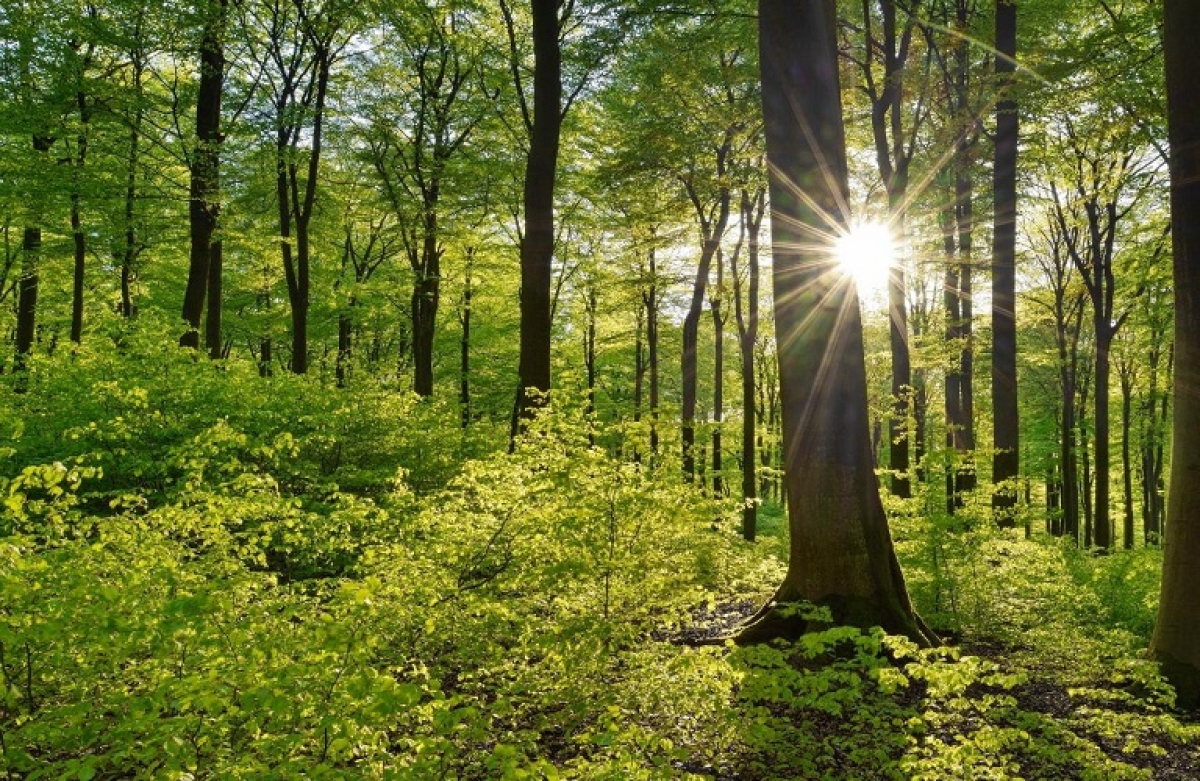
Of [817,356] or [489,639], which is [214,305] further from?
[817,356]

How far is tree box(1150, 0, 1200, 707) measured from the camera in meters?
6.00

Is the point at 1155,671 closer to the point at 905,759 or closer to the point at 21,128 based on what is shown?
the point at 905,759

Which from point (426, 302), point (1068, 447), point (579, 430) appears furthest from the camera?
point (426, 302)

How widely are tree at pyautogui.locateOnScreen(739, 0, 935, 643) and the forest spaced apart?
0.04 metres

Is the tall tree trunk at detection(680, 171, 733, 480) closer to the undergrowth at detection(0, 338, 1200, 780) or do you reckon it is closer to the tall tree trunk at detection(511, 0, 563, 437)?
the tall tree trunk at detection(511, 0, 563, 437)

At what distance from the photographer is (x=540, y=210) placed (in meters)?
10.1

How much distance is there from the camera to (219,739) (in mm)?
3318

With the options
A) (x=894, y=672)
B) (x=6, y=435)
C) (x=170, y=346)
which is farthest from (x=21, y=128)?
(x=894, y=672)

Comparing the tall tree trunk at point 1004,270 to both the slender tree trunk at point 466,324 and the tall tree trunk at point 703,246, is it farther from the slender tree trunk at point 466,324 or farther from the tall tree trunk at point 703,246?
the slender tree trunk at point 466,324

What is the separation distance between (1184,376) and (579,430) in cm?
520

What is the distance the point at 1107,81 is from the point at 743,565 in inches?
277

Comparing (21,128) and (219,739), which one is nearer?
(219,739)

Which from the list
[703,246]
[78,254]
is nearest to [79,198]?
[78,254]

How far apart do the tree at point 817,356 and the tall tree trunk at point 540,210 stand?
12.9 ft
